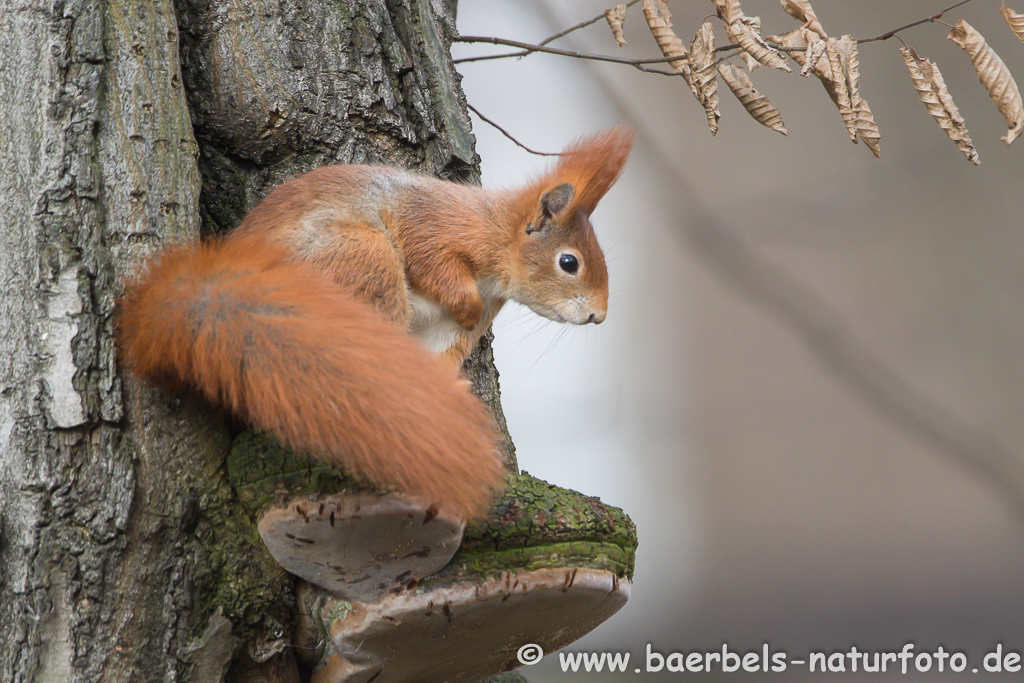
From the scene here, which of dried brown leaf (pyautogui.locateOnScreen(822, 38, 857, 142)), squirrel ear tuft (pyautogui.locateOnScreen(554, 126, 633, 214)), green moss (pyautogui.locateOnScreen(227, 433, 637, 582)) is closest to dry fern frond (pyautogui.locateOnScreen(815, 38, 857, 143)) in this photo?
dried brown leaf (pyautogui.locateOnScreen(822, 38, 857, 142))

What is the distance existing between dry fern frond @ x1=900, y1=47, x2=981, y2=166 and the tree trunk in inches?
29.3

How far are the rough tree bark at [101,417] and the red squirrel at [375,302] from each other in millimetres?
47

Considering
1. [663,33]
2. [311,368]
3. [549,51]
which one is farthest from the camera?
[549,51]

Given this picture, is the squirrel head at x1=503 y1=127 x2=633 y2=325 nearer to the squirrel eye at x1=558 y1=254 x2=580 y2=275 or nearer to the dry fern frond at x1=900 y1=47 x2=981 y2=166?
the squirrel eye at x1=558 y1=254 x2=580 y2=275

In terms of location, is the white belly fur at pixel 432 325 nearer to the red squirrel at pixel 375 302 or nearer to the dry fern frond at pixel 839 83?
the red squirrel at pixel 375 302

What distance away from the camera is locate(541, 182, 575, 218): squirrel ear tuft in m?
0.99

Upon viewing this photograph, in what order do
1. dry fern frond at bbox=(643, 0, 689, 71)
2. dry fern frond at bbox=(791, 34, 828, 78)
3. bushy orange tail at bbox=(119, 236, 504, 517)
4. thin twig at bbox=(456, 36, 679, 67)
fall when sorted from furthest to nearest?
thin twig at bbox=(456, 36, 679, 67)
dry fern frond at bbox=(643, 0, 689, 71)
dry fern frond at bbox=(791, 34, 828, 78)
bushy orange tail at bbox=(119, 236, 504, 517)

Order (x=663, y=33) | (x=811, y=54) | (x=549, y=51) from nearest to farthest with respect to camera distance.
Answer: (x=811, y=54), (x=663, y=33), (x=549, y=51)

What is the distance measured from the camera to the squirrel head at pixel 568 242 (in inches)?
38.9

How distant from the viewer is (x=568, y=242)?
100 centimetres

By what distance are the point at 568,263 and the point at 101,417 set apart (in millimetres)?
536

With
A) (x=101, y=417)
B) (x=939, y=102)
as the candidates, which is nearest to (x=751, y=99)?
(x=939, y=102)

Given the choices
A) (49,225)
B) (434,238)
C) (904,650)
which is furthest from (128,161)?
(904,650)

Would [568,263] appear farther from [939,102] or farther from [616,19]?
[939,102]
